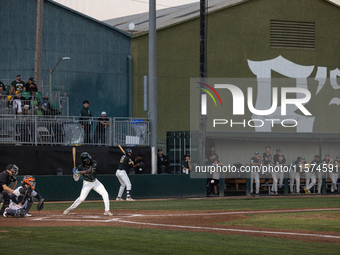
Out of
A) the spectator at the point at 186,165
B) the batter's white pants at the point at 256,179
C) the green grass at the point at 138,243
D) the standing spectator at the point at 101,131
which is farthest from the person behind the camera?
the spectator at the point at 186,165

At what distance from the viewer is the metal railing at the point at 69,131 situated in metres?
22.8

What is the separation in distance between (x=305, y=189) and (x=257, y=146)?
3.80 metres

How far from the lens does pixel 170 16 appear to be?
4072cm

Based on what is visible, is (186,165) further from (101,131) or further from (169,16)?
(169,16)

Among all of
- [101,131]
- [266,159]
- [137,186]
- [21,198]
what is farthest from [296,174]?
[21,198]

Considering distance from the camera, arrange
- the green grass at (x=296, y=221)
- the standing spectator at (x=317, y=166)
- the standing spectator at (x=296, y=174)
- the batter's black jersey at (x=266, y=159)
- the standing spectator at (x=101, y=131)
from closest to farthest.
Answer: the green grass at (x=296, y=221) < the standing spectator at (x=101, y=131) < the batter's black jersey at (x=266, y=159) < the standing spectator at (x=296, y=174) < the standing spectator at (x=317, y=166)

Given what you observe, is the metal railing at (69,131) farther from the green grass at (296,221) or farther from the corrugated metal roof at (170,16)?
the corrugated metal roof at (170,16)

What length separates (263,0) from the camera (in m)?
38.4

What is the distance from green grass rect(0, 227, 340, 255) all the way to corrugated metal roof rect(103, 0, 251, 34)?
26038 mm

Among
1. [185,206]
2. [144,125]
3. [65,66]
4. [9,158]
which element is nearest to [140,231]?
[185,206]

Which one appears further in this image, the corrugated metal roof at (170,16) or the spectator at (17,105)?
the corrugated metal roof at (170,16)

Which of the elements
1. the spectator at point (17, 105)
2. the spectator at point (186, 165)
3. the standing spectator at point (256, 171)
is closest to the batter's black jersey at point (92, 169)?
the spectator at point (17, 105)

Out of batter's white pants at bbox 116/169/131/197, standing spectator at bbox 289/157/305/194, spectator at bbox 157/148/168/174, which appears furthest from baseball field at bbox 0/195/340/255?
standing spectator at bbox 289/157/305/194

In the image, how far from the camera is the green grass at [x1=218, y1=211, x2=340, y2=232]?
12398 millimetres
